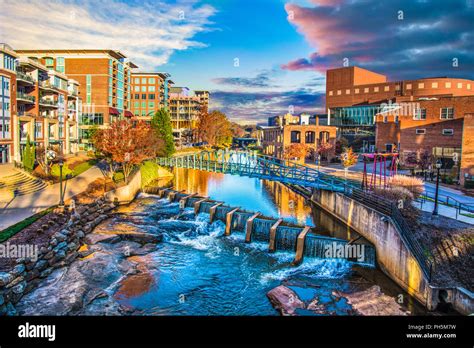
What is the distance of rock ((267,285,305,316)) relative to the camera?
13984 mm

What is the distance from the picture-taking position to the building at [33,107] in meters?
38.3

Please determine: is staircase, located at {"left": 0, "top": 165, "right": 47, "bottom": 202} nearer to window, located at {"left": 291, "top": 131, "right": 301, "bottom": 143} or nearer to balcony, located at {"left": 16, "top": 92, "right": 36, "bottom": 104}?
balcony, located at {"left": 16, "top": 92, "right": 36, "bottom": 104}

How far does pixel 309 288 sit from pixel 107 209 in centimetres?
1871

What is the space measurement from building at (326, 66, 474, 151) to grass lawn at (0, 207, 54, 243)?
59.4m

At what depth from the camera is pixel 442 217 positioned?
1873cm

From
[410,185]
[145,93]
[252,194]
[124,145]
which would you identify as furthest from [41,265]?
[145,93]

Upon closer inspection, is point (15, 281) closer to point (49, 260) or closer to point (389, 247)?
point (49, 260)

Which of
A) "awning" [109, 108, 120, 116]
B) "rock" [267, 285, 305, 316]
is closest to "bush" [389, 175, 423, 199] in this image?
"rock" [267, 285, 305, 316]

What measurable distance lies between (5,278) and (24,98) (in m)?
35.6

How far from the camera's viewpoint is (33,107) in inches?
1777

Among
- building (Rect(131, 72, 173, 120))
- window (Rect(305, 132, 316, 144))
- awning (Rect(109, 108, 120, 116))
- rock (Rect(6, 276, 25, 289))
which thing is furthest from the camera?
building (Rect(131, 72, 173, 120))
